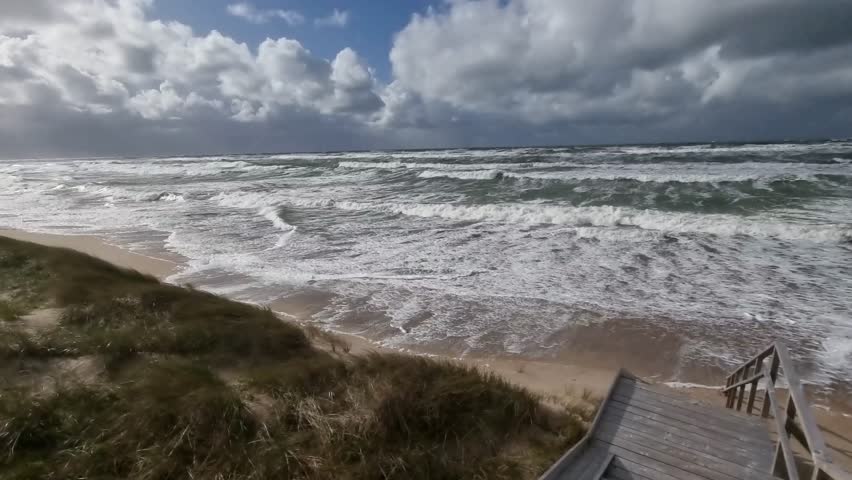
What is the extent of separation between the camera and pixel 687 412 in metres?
4.70

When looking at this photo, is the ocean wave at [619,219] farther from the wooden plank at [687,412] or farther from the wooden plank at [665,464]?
the wooden plank at [665,464]

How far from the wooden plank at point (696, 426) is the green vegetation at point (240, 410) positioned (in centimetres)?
60

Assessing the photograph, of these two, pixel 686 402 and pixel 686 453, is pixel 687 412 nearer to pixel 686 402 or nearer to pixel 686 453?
pixel 686 402

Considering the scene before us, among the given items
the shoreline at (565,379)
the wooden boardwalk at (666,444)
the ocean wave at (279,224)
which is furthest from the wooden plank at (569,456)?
the ocean wave at (279,224)

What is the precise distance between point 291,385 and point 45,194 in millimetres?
38650

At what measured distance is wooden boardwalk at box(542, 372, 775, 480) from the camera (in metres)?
3.80

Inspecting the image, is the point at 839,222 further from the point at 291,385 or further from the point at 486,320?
the point at 291,385

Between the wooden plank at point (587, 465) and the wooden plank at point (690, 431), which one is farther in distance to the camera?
the wooden plank at point (690, 431)

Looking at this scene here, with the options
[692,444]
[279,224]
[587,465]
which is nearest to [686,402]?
[692,444]

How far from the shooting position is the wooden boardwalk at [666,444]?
12.5 feet

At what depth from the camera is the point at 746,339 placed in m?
7.45

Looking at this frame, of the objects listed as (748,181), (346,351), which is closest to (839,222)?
(748,181)

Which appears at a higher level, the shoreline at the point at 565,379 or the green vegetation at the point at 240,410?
the green vegetation at the point at 240,410

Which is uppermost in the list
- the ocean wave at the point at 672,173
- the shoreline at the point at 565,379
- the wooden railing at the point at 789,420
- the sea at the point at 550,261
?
the ocean wave at the point at 672,173
